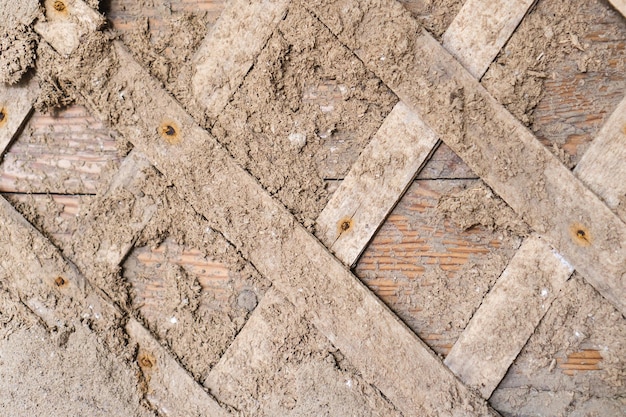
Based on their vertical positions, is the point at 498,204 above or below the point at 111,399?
above

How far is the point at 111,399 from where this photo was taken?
4.31 feet

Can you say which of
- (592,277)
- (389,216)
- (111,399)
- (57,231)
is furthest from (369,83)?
(111,399)

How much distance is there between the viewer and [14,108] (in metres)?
1.34

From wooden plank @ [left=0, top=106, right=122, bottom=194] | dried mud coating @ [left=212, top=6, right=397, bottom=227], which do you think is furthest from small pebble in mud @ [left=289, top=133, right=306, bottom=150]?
wooden plank @ [left=0, top=106, right=122, bottom=194]

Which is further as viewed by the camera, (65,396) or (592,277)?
(65,396)

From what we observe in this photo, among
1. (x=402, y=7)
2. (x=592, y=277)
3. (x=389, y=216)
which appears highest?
(x=402, y=7)

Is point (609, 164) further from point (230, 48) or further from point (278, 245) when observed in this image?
Result: point (230, 48)

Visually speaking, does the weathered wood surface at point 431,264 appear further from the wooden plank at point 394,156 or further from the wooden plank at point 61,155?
the wooden plank at point 61,155

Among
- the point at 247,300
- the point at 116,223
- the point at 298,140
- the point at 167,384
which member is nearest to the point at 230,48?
the point at 298,140

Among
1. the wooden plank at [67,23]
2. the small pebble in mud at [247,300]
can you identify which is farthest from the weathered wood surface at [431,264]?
the wooden plank at [67,23]

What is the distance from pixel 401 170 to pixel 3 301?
42.3 inches

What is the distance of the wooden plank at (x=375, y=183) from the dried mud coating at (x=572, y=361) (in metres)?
0.46

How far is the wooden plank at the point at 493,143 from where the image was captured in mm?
1201

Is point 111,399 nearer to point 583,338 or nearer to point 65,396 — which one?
point 65,396
